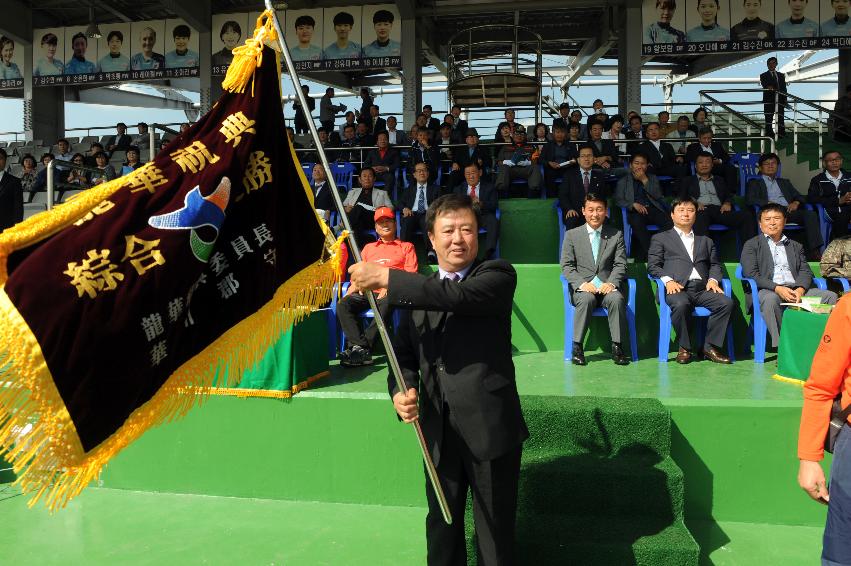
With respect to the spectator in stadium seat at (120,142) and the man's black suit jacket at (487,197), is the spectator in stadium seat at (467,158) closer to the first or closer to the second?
the man's black suit jacket at (487,197)

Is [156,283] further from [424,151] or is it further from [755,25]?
[755,25]

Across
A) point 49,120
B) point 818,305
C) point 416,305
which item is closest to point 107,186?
point 416,305

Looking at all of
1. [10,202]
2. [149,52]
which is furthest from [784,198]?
[149,52]

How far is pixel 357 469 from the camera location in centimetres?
320

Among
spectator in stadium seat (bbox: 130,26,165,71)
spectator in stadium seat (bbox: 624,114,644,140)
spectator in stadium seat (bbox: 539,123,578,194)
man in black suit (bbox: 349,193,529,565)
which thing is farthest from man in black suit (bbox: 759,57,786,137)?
spectator in stadium seat (bbox: 130,26,165,71)

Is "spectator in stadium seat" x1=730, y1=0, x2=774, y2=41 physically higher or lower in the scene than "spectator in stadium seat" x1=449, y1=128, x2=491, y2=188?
higher

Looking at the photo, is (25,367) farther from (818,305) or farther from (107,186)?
(818,305)

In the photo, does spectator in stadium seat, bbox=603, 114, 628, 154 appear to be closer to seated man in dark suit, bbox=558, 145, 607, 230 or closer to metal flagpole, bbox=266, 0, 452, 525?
seated man in dark suit, bbox=558, 145, 607, 230

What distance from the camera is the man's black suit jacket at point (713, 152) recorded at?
25.0 feet

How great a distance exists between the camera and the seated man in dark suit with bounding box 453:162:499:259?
6.17 m

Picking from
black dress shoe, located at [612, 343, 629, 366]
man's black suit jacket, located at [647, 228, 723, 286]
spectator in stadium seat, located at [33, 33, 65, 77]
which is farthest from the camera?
spectator in stadium seat, located at [33, 33, 65, 77]

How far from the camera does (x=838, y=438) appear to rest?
5.45 feet

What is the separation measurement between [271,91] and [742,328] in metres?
3.93

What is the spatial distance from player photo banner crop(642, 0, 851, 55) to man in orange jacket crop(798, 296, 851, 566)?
1044 cm
